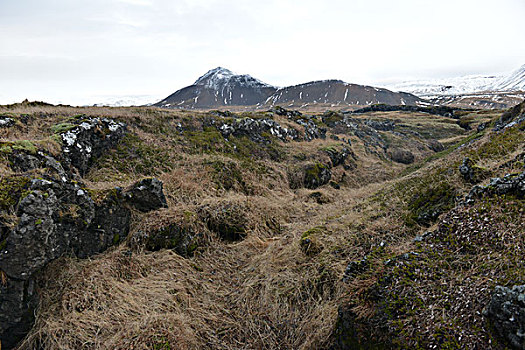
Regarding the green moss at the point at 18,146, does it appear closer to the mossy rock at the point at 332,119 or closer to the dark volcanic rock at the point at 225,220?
the dark volcanic rock at the point at 225,220

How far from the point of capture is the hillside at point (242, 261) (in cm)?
336

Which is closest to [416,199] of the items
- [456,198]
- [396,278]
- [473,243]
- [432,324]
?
[456,198]

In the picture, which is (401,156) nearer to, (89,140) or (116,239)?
(89,140)

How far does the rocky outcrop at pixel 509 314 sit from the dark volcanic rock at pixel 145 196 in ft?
24.7

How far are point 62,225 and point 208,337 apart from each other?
3826 millimetres

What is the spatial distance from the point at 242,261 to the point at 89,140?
8.13 m

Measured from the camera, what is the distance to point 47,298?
4.64 meters

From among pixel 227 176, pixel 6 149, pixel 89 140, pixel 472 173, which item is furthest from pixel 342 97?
pixel 6 149

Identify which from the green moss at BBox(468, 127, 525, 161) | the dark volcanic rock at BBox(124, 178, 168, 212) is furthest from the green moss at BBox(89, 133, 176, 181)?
the green moss at BBox(468, 127, 525, 161)

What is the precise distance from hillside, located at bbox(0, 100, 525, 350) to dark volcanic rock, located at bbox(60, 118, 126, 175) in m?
0.06

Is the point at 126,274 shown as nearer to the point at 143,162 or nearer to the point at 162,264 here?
the point at 162,264

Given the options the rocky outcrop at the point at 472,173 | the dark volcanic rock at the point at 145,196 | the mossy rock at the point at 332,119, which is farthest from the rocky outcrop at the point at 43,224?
the mossy rock at the point at 332,119

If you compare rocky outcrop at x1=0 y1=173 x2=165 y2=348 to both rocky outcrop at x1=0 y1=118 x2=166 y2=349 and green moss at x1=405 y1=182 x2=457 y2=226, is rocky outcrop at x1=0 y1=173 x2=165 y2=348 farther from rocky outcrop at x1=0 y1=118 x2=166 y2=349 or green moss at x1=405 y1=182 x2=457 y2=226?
green moss at x1=405 y1=182 x2=457 y2=226

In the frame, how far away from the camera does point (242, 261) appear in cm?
689
